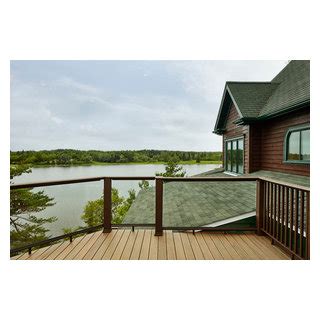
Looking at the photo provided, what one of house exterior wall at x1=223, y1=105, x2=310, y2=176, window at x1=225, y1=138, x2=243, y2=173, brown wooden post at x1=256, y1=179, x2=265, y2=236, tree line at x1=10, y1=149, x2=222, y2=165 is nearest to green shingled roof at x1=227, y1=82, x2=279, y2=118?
house exterior wall at x1=223, y1=105, x2=310, y2=176

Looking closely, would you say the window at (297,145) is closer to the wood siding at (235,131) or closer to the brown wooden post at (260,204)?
the wood siding at (235,131)

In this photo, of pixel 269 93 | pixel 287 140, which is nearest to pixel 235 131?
pixel 269 93

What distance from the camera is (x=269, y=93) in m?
8.54

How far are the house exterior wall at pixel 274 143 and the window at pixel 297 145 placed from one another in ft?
0.45

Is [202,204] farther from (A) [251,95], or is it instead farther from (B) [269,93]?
(B) [269,93]

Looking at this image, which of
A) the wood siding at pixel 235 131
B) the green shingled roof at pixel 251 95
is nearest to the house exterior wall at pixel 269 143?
the wood siding at pixel 235 131

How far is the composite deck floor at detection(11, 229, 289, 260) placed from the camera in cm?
288

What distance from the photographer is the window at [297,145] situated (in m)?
5.51

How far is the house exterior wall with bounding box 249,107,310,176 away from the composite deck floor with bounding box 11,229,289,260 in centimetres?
331

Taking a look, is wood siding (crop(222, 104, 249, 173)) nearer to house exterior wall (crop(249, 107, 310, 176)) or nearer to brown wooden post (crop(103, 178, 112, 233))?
house exterior wall (crop(249, 107, 310, 176))
